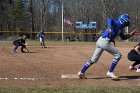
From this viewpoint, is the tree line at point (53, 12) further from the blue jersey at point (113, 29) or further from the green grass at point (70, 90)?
the green grass at point (70, 90)

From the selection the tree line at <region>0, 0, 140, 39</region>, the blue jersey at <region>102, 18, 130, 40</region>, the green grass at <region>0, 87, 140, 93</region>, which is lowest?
the tree line at <region>0, 0, 140, 39</region>

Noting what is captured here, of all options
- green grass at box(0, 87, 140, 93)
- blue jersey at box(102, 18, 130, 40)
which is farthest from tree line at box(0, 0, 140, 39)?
green grass at box(0, 87, 140, 93)

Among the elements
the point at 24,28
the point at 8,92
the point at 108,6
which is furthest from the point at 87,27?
the point at 8,92

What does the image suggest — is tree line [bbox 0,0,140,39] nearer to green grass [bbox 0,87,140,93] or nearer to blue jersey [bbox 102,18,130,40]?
blue jersey [bbox 102,18,130,40]

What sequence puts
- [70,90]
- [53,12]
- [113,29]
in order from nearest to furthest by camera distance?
[70,90], [113,29], [53,12]

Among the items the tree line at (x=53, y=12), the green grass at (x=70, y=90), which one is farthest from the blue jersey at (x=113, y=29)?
the tree line at (x=53, y=12)

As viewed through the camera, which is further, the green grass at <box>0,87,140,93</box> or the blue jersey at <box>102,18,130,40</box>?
the blue jersey at <box>102,18,130,40</box>

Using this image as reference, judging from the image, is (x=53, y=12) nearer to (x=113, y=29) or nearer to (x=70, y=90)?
(x=113, y=29)

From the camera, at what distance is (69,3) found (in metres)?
79.4

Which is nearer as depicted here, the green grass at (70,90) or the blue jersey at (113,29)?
the green grass at (70,90)

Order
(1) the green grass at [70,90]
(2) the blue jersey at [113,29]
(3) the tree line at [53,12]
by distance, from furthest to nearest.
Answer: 1. (3) the tree line at [53,12]
2. (2) the blue jersey at [113,29]
3. (1) the green grass at [70,90]

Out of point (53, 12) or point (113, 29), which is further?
point (53, 12)

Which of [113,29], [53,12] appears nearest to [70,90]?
[113,29]

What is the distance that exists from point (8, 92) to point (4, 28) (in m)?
67.6
